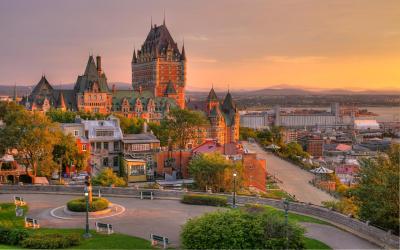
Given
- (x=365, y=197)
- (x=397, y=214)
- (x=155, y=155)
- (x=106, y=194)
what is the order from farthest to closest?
(x=155, y=155) → (x=106, y=194) → (x=365, y=197) → (x=397, y=214)

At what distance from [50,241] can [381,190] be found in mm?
14724

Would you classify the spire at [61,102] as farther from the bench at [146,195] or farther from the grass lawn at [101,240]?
the grass lawn at [101,240]

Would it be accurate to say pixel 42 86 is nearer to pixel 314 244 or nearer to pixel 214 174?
pixel 214 174

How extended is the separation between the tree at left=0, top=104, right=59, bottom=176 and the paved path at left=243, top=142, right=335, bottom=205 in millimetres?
30017

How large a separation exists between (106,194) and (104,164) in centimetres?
2538

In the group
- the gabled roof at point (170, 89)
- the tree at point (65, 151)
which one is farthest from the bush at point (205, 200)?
the gabled roof at point (170, 89)

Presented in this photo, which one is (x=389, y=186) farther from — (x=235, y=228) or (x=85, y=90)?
(x=85, y=90)

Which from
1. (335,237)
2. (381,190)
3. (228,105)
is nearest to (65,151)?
(335,237)

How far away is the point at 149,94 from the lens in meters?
122

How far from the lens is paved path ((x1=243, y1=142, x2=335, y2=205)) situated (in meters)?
61.2

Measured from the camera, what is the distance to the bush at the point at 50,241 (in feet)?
70.3

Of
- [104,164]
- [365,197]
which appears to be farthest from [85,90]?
[365,197]

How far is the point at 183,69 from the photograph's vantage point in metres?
139

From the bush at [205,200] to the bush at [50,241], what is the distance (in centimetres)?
975
